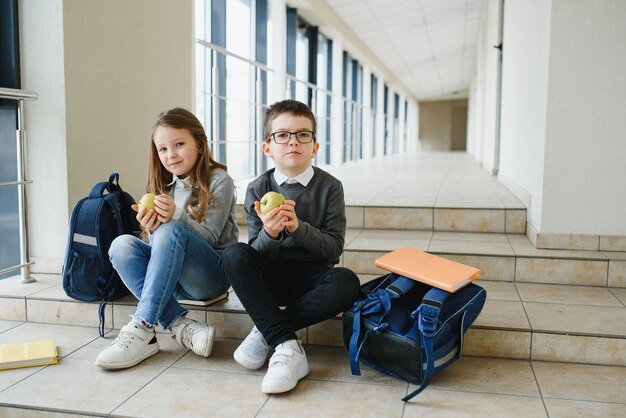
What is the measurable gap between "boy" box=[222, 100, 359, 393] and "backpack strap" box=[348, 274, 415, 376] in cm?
6

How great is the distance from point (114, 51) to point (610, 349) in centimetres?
237

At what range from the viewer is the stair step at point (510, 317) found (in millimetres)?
1858

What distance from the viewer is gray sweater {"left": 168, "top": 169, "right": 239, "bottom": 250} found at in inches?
76.1

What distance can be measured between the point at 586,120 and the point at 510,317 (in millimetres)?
1065

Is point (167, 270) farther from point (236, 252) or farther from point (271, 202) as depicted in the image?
point (271, 202)

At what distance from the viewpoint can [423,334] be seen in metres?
1.59

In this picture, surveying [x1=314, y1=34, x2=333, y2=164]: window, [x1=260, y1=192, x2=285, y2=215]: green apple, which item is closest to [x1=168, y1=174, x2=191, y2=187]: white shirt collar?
[x1=260, y1=192, x2=285, y2=215]: green apple

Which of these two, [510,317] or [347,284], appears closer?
[347,284]

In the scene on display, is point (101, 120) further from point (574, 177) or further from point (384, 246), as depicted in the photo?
point (574, 177)

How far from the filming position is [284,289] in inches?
74.2

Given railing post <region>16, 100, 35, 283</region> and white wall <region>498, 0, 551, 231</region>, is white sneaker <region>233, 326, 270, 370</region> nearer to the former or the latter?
railing post <region>16, 100, 35, 283</region>

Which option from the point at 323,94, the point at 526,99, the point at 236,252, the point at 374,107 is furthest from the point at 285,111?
the point at 374,107

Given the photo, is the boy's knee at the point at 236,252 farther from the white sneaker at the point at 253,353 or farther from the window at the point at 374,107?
the window at the point at 374,107

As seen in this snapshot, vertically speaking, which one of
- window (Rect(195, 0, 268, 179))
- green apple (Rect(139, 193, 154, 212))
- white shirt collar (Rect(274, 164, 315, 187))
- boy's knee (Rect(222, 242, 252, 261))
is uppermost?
window (Rect(195, 0, 268, 179))
